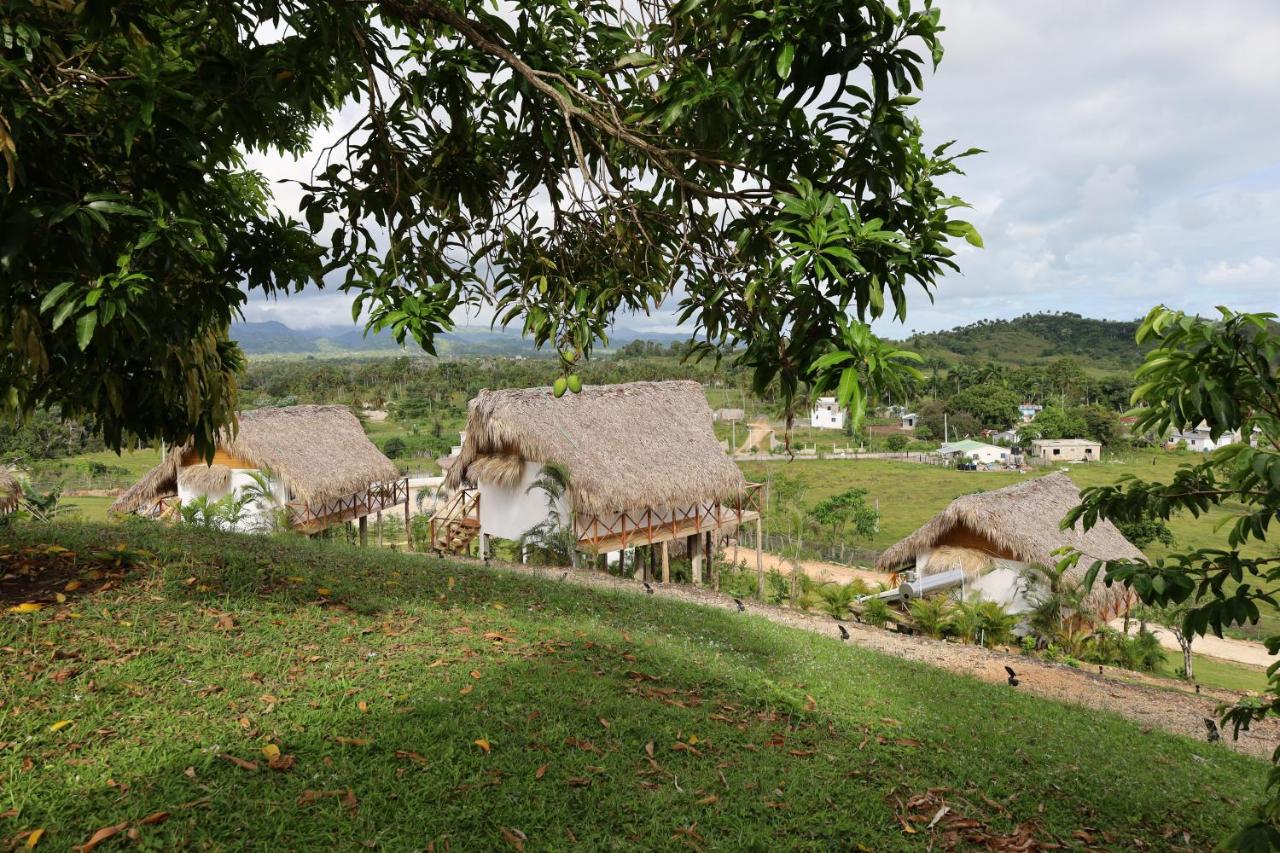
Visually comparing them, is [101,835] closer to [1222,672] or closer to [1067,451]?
[1222,672]

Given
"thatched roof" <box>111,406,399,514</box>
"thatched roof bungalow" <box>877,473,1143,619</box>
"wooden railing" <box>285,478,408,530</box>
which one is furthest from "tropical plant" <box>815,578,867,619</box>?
"thatched roof" <box>111,406,399,514</box>

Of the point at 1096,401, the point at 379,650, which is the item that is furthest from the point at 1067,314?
the point at 379,650

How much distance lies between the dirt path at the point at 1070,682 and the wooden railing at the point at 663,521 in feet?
10.2

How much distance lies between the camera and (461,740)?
347 centimetres

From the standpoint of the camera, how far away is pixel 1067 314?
108 metres

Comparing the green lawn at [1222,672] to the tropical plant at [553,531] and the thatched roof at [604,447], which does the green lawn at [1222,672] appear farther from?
the tropical plant at [553,531]

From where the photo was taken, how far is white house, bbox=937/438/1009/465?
50281 mm

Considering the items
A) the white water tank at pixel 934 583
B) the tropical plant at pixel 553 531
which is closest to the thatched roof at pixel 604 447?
the tropical plant at pixel 553 531

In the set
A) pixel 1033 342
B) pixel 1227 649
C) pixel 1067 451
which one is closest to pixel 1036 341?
pixel 1033 342

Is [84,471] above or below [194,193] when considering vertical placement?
below

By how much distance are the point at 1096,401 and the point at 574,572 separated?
64950mm

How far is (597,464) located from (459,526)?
391cm

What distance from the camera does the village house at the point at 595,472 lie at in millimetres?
14383

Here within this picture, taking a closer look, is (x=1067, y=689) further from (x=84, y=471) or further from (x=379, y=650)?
(x=84, y=471)
